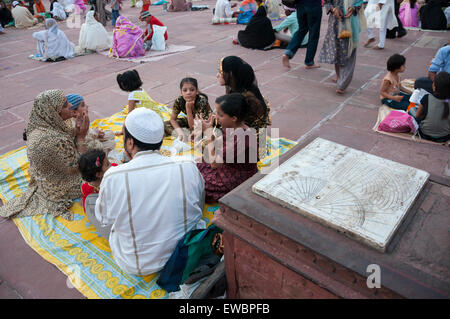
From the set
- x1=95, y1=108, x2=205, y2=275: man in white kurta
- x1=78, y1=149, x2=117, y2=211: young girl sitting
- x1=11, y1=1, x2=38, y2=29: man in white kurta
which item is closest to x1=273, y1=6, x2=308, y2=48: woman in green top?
x1=78, y1=149, x2=117, y2=211: young girl sitting

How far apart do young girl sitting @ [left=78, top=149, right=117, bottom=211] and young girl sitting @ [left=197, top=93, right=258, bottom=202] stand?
2.83 ft

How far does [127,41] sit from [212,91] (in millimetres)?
3185

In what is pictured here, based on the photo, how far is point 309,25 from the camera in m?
5.50

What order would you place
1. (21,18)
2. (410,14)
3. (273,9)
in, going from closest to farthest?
1. (410,14)
2. (273,9)
3. (21,18)

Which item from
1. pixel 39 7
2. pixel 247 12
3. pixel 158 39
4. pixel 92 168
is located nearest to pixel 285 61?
pixel 158 39

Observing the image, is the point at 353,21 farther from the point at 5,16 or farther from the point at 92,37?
the point at 5,16

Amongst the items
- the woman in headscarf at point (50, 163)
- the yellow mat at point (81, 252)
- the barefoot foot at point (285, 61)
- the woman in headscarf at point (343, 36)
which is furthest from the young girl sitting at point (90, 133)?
the barefoot foot at point (285, 61)

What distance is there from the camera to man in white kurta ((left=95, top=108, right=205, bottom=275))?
6.32 ft

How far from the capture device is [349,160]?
1902 mm

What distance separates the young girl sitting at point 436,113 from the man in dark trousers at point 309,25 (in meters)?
2.53

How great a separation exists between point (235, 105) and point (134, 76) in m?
1.77

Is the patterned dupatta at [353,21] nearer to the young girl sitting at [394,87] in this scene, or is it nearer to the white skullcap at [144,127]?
the young girl sitting at [394,87]

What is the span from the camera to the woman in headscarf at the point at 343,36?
448cm

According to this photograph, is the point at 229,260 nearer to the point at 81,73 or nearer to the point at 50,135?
the point at 50,135
